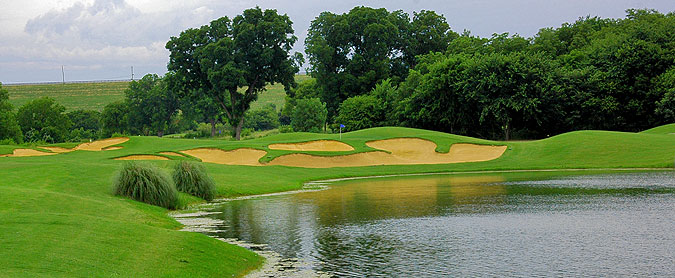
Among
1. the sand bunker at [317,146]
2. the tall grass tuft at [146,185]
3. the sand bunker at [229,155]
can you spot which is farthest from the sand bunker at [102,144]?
the tall grass tuft at [146,185]

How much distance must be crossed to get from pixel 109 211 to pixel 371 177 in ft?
78.3

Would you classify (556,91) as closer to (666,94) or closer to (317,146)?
(666,94)

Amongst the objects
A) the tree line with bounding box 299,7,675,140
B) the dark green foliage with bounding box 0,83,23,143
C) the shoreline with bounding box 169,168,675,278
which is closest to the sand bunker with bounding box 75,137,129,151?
the shoreline with bounding box 169,168,675,278

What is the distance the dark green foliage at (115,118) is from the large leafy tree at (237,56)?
4202 centimetres

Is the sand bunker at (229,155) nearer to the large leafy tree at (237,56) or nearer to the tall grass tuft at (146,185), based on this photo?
the tall grass tuft at (146,185)

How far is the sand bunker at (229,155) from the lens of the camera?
152 feet

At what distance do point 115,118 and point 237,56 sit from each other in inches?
2171

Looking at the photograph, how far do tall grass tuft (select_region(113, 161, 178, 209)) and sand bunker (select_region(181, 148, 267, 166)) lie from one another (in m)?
19.9

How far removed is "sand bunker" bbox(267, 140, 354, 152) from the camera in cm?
5100

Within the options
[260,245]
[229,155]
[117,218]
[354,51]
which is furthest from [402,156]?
[354,51]

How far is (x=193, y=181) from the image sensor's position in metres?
29.4

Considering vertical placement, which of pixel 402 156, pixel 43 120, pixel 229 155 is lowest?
pixel 402 156

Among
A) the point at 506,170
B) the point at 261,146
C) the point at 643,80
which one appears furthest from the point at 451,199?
the point at 643,80

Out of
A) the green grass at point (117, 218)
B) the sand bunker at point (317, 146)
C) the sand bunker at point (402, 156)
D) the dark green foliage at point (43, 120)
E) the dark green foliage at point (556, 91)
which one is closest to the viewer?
the green grass at point (117, 218)
